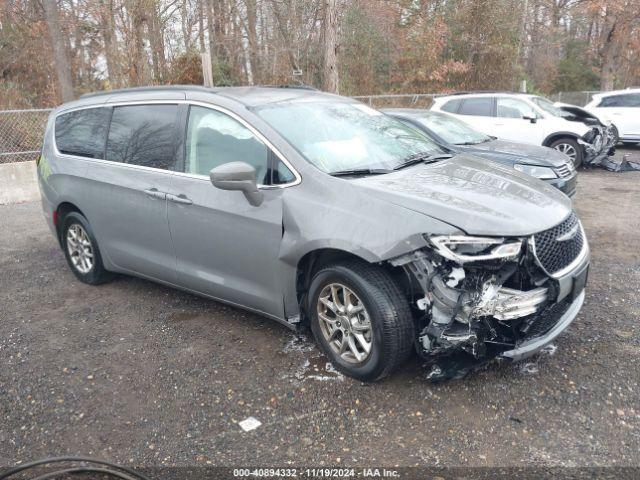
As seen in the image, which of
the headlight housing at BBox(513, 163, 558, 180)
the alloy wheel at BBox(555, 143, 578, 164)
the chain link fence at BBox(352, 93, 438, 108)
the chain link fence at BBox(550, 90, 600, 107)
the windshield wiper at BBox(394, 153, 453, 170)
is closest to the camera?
the windshield wiper at BBox(394, 153, 453, 170)

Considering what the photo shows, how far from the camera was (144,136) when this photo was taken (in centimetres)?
447

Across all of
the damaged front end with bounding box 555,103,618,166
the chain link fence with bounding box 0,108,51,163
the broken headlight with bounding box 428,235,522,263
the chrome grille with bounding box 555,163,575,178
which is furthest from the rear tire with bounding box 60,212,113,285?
the damaged front end with bounding box 555,103,618,166

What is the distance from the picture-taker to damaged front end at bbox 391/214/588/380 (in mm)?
2975

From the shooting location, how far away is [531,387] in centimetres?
333

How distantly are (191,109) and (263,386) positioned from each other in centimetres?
211

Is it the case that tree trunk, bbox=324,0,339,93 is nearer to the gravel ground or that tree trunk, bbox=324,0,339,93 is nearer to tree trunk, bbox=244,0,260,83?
tree trunk, bbox=244,0,260,83

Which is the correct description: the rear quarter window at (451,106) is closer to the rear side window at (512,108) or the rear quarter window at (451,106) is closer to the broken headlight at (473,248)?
the rear side window at (512,108)

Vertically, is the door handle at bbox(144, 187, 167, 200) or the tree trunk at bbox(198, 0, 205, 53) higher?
the tree trunk at bbox(198, 0, 205, 53)

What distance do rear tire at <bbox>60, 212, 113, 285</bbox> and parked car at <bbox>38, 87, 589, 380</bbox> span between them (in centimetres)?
22

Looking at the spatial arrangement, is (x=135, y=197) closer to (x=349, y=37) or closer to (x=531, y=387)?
(x=531, y=387)

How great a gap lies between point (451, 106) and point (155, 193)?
901 cm

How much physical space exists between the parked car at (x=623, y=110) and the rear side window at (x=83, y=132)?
504 inches

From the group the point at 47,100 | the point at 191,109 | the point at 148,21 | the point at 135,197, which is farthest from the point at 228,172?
the point at 47,100

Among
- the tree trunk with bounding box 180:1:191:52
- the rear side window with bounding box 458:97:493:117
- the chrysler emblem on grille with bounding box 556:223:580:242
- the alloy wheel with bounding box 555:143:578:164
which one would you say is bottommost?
the alloy wheel with bounding box 555:143:578:164
